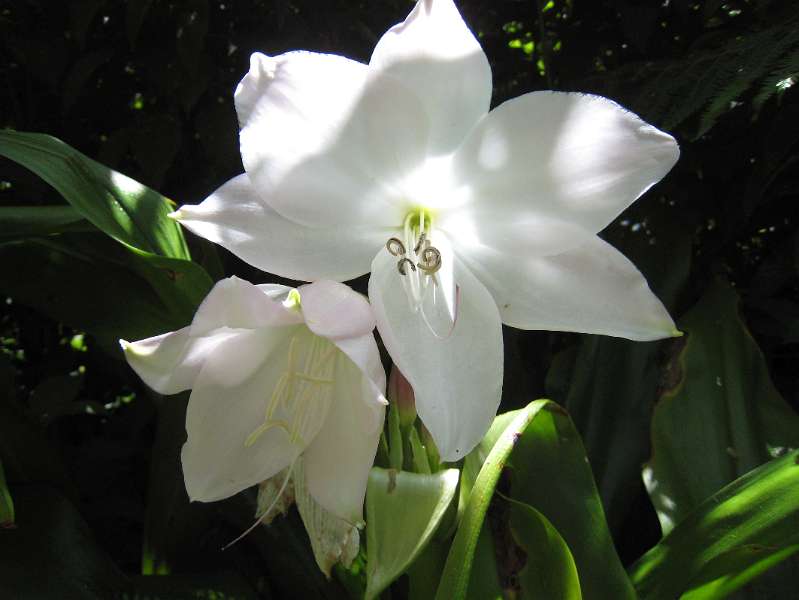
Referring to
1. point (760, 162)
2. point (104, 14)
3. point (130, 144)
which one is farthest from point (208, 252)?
point (760, 162)

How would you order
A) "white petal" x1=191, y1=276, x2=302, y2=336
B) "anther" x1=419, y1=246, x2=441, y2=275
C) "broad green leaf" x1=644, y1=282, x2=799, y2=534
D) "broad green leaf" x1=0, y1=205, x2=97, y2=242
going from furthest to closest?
"broad green leaf" x1=644, y1=282, x2=799, y2=534 < "broad green leaf" x1=0, y1=205, x2=97, y2=242 < "anther" x1=419, y1=246, x2=441, y2=275 < "white petal" x1=191, y1=276, x2=302, y2=336

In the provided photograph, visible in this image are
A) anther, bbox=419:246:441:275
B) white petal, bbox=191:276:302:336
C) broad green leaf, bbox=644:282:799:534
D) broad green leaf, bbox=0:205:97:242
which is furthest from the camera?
broad green leaf, bbox=644:282:799:534

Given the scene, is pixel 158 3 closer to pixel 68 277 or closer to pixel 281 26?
pixel 281 26

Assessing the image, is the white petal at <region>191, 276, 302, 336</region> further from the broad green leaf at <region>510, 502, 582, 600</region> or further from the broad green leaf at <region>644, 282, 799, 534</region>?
the broad green leaf at <region>644, 282, 799, 534</region>

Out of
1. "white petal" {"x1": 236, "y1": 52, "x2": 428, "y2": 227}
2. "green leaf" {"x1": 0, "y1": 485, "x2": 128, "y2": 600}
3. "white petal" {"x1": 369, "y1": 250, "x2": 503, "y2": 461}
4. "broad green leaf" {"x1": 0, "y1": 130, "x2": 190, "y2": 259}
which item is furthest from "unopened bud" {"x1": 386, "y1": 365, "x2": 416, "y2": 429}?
"green leaf" {"x1": 0, "y1": 485, "x2": 128, "y2": 600}

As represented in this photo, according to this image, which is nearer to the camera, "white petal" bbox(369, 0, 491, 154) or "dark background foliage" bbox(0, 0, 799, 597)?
"white petal" bbox(369, 0, 491, 154)

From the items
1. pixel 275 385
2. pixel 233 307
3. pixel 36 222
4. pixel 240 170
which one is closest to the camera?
pixel 233 307

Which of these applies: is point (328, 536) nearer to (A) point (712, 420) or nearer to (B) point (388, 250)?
(B) point (388, 250)

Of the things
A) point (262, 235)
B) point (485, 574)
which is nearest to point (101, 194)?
point (262, 235)
